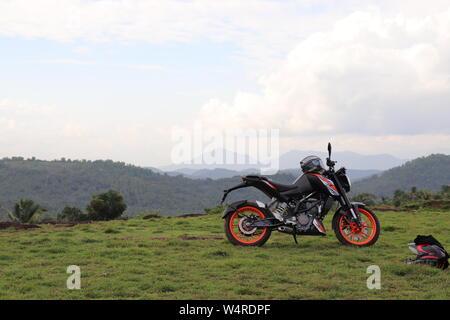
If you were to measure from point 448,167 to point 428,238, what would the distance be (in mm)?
159364

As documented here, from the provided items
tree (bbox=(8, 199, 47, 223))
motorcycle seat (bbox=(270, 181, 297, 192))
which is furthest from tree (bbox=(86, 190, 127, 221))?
motorcycle seat (bbox=(270, 181, 297, 192))

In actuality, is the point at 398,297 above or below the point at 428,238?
below

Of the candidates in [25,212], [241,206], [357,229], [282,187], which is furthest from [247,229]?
[25,212]

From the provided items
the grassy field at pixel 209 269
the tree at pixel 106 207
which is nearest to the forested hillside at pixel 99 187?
the tree at pixel 106 207

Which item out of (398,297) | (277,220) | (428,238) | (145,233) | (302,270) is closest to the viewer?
(398,297)

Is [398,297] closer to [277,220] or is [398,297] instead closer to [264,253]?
[264,253]

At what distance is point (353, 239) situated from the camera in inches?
464

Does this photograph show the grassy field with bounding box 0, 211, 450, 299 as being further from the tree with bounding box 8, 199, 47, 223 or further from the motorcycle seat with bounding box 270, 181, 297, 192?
the tree with bounding box 8, 199, 47, 223

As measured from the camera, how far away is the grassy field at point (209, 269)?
24.3ft

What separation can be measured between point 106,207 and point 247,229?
36.6 m

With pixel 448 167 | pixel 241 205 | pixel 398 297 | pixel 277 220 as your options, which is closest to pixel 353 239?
pixel 277 220

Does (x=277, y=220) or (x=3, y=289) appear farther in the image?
(x=277, y=220)
